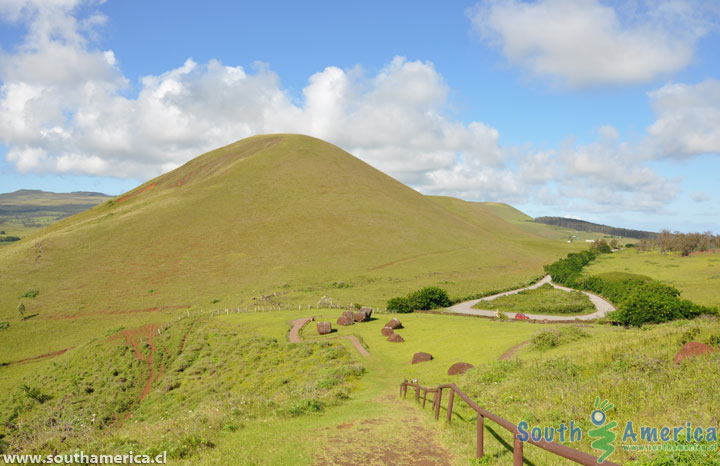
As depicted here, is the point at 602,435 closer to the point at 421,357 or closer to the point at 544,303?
the point at 421,357

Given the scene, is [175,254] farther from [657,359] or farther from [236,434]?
[657,359]

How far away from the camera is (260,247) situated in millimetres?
99125

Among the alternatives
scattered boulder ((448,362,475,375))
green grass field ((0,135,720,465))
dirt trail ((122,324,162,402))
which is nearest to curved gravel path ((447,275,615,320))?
green grass field ((0,135,720,465))

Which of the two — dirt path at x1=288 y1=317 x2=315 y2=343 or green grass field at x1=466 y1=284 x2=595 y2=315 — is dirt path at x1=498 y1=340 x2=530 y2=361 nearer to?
dirt path at x1=288 y1=317 x2=315 y2=343

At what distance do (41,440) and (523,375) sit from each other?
18.2 metres

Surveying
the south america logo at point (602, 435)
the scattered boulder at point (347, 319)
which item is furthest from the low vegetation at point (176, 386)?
the south america logo at point (602, 435)

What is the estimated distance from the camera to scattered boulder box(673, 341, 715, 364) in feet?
44.2

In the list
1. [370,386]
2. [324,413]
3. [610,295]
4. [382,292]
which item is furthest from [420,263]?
[324,413]

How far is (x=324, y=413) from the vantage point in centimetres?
1575

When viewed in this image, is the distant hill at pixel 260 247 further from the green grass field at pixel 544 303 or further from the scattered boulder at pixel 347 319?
the scattered boulder at pixel 347 319

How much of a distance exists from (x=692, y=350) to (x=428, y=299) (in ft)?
144

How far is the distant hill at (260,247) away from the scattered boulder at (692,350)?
54.7 metres

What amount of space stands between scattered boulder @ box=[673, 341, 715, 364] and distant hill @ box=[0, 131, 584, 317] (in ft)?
179

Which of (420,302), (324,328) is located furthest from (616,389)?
(420,302)
